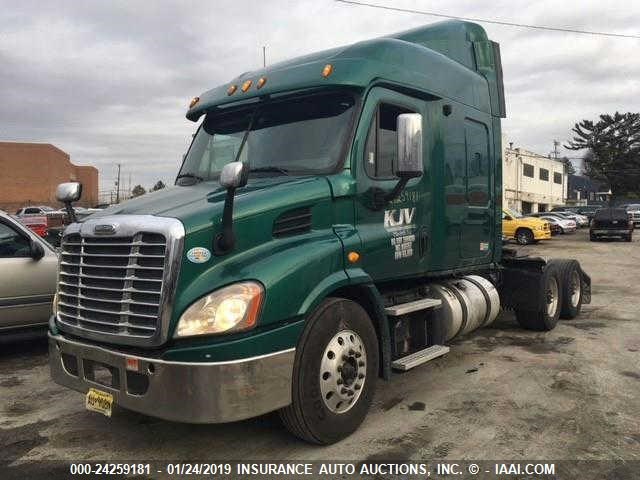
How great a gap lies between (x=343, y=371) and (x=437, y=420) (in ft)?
3.24

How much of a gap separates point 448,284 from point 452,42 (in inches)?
106

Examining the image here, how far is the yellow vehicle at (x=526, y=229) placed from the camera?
85.1 feet

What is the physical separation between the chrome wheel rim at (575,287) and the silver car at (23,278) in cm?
706

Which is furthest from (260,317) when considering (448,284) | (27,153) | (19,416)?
(27,153)

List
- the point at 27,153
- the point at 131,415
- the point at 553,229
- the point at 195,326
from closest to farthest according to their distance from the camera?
the point at 195,326, the point at 131,415, the point at 553,229, the point at 27,153

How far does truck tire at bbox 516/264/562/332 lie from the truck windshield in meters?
4.35

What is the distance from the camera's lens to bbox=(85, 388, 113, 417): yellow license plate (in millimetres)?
3588

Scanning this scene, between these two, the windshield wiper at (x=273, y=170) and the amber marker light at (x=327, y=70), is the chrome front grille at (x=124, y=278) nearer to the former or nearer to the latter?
the windshield wiper at (x=273, y=170)

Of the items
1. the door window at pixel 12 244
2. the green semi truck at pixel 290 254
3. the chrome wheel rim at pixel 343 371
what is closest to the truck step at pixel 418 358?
the green semi truck at pixel 290 254

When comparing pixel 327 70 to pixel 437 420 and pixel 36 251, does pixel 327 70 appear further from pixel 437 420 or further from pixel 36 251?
pixel 36 251

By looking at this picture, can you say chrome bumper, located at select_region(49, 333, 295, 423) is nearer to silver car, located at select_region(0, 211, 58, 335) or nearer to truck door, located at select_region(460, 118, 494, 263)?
truck door, located at select_region(460, 118, 494, 263)

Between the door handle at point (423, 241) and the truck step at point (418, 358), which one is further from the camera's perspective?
the door handle at point (423, 241)

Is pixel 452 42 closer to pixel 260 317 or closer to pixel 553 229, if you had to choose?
pixel 260 317

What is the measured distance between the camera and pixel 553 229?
34.0 meters
